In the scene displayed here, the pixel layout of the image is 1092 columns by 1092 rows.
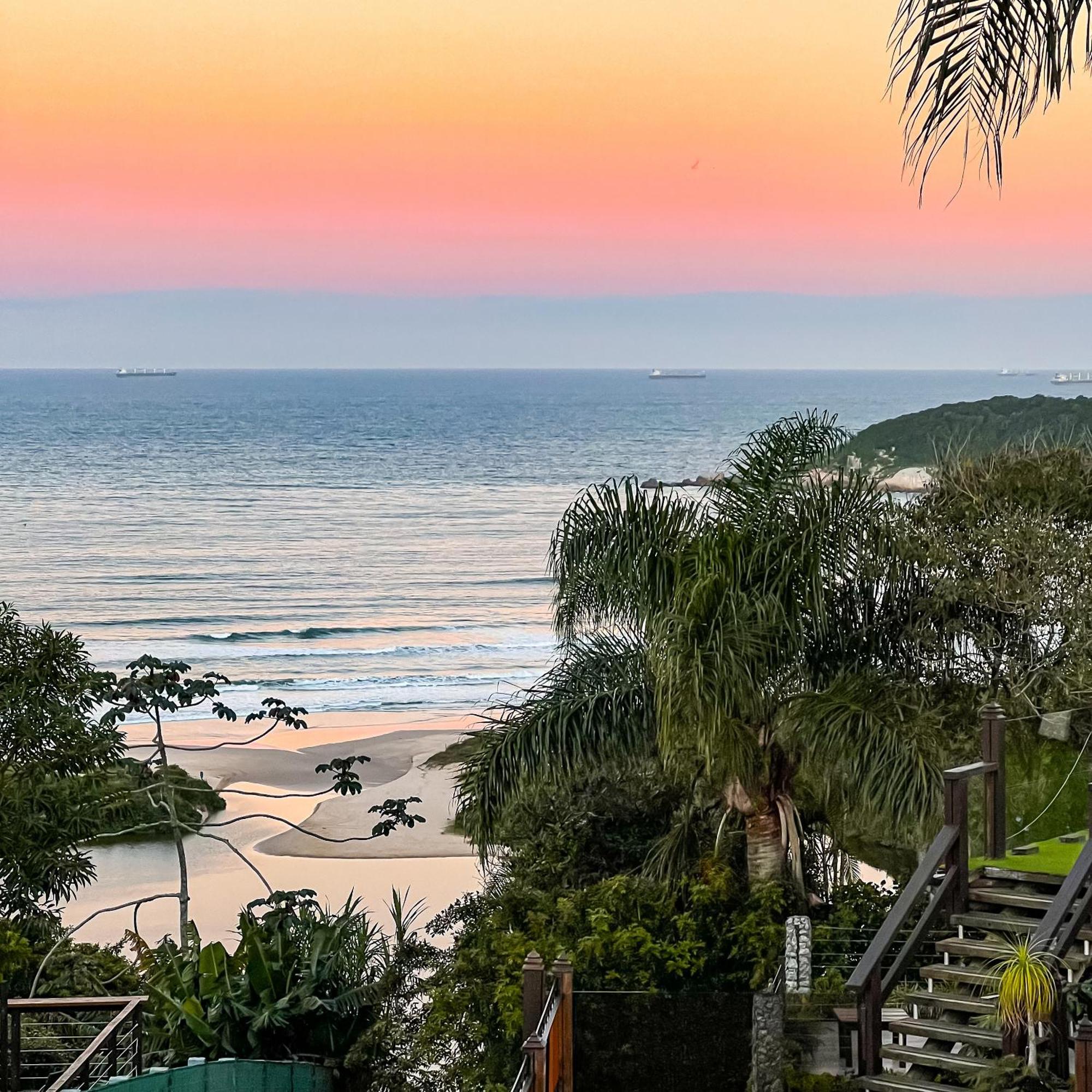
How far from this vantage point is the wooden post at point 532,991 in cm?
891

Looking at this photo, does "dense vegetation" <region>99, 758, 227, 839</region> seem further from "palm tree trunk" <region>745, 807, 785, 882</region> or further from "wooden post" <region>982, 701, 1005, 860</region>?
"wooden post" <region>982, 701, 1005, 860</region>

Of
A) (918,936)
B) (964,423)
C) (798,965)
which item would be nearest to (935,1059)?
(918,936)

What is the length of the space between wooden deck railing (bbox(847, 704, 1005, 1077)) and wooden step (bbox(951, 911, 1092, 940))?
4.0 inches

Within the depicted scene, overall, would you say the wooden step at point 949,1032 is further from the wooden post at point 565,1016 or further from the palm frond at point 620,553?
the palm frond at point 620,553

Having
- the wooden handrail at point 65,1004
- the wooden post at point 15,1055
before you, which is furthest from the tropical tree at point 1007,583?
the wooden post at point 15,1055

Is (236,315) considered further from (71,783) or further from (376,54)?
(71,783)

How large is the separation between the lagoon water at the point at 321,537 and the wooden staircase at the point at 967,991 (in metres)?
11.2

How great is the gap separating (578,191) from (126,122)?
58.2 feet

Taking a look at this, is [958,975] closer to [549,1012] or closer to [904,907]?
[904,907]

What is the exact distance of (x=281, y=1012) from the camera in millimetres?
11352

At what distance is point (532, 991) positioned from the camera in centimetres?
894

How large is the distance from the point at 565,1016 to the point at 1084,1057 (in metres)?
3.21

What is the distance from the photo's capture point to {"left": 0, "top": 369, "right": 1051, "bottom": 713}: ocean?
126 feet

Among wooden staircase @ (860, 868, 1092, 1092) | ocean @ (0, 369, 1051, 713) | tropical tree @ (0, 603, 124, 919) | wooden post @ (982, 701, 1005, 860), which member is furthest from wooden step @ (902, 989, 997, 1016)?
A: ocean @ (0, 369, 1051, 713)
